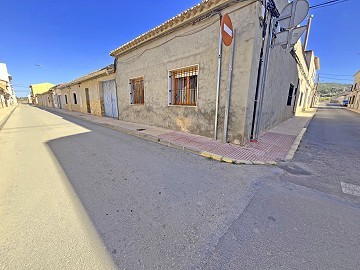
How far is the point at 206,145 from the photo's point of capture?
5250mm

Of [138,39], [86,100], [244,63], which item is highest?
[138,39]

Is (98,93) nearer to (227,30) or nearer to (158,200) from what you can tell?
(227,30)

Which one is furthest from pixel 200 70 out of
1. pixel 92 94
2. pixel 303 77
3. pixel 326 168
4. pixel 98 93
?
pixel 303 77

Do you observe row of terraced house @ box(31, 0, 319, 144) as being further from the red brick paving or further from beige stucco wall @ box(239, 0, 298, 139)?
the red brick paving

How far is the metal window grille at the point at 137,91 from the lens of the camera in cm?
924

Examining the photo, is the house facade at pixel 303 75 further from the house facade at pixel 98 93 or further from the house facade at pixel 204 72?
the house facade at pixel 98 93

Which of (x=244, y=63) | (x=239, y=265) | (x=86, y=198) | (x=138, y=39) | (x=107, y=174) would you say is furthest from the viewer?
(x=138, y=39)

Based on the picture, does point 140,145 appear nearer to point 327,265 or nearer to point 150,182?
point 150,182

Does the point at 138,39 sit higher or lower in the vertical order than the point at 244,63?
higher

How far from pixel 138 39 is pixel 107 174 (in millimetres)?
7391

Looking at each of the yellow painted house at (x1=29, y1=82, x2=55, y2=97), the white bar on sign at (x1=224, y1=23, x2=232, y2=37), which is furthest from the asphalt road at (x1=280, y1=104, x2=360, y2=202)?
the yellow painted house at (x1=29, y1=82, x2=55, y2=97)

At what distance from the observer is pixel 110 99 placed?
1266 centimetres

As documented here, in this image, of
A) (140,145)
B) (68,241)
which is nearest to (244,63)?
(140,145)

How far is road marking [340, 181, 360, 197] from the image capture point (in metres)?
2.80
